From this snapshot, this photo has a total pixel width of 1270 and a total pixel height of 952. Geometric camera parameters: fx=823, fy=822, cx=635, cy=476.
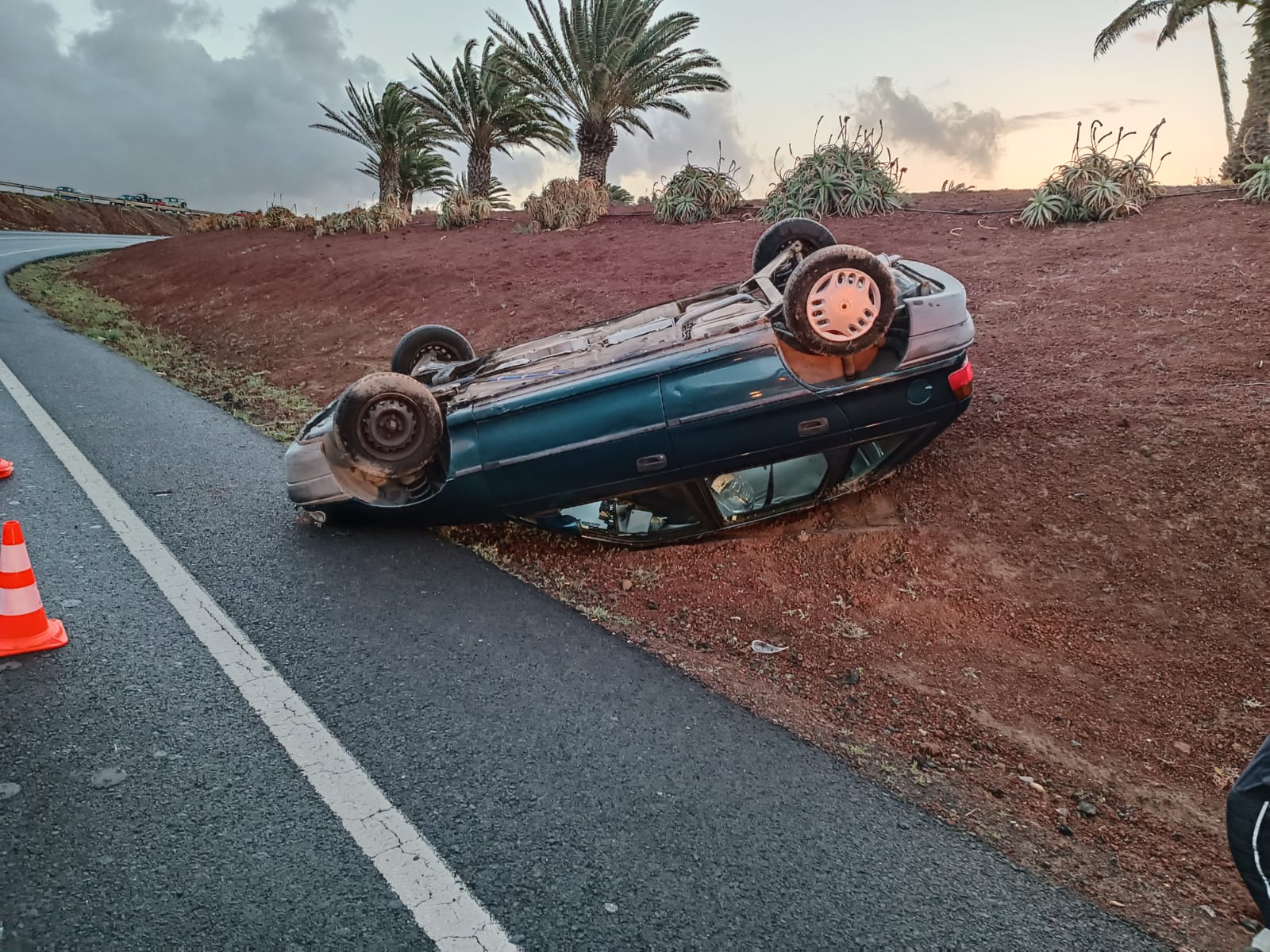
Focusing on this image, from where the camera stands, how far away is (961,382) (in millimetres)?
4656

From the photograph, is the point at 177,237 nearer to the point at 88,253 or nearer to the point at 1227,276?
the point at 88,253

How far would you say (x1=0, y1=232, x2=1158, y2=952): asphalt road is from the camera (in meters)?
2.28

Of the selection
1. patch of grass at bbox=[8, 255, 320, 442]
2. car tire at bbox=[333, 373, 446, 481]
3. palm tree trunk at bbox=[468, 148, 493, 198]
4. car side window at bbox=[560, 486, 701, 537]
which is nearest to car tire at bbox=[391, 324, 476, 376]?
car tire at bbox=[333, 373, 446, 481]

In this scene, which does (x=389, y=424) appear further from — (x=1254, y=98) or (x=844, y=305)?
(x=1254, y=98)

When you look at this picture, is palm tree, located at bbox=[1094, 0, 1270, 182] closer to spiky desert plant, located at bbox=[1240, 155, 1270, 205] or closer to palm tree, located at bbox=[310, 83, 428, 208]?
spiky desert plant, located at bbox=[1240, 155, 1270, 205]

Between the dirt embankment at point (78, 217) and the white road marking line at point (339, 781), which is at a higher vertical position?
the dirt embankment at point (78, 217)

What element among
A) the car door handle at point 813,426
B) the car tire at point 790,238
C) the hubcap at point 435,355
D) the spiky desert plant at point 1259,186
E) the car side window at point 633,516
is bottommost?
the car side window at point 633,516

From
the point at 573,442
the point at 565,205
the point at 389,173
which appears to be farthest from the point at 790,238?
the point at 389,173

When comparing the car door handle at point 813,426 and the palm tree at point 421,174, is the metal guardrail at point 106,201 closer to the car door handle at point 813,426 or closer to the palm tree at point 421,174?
the palm tree at point 421,174

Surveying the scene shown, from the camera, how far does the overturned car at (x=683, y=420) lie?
440cm

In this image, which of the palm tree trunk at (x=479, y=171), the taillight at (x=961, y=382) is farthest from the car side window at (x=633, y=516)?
the palm tree trunk at (x=479, y=171)

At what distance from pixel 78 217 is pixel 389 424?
51472mm

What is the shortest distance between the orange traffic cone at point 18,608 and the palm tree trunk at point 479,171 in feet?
68.1

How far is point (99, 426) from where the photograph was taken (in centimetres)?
688
